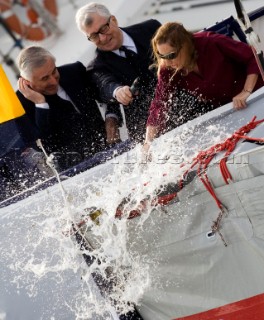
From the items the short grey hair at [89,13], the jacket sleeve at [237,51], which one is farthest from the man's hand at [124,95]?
the jacket sleeve at [237,51]

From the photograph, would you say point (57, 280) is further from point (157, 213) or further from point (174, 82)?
point (174, 82)

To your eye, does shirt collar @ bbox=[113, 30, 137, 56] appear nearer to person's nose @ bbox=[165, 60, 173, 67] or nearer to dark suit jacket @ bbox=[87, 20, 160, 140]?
dark suit jacket @ bbox=[87, 20, 160, 140]

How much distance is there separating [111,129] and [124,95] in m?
0.38

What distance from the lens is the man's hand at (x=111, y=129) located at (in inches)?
130

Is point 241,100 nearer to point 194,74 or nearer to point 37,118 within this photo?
point 194,74

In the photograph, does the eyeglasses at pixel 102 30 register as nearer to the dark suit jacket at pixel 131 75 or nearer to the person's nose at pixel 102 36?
the person's nose at pixel 102 36

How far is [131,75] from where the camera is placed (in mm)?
3260

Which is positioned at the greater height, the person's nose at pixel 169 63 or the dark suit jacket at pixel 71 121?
the person's nose at pixel 169 63

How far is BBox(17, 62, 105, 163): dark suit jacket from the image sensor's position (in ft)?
10.6

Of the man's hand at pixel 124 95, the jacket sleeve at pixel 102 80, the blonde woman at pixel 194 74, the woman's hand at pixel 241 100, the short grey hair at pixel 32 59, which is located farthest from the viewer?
the jacket sleeve at pixel 102 80

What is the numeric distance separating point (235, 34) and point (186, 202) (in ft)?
6.62

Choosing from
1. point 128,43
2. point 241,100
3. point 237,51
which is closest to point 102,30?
point 128,43

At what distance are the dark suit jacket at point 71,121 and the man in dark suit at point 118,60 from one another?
0.10 m

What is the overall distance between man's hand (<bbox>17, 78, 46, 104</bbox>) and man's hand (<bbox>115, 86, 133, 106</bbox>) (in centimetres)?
46
